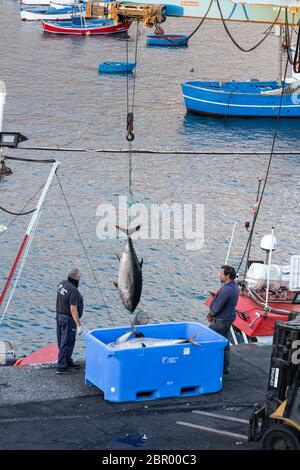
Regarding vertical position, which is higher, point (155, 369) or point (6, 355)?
point (155, 369)

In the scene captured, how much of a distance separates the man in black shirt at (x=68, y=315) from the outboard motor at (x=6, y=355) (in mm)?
4357

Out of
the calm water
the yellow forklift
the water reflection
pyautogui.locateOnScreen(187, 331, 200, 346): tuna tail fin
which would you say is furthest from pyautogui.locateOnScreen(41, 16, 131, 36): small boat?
the yellow forklift

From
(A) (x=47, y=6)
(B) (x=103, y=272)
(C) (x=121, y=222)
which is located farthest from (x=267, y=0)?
(A) (x=47, y=6)

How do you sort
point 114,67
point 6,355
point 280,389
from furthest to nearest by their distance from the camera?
point 114,67, point 6,355, point 280,389

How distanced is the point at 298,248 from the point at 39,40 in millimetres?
49781

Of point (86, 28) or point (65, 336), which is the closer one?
point (65, 336)

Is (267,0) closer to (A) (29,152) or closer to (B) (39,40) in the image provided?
(A) (29,152)

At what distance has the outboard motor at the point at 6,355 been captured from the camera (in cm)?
1781

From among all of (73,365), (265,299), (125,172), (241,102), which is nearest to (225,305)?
(73,365)

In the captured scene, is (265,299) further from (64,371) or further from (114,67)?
(114,67)

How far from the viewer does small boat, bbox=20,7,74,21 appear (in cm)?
8331

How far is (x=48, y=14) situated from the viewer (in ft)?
277

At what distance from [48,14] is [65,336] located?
74.2 metres

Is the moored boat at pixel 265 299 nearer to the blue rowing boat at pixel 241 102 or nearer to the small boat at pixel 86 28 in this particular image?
the blue rowing boat at pixel 241 102
